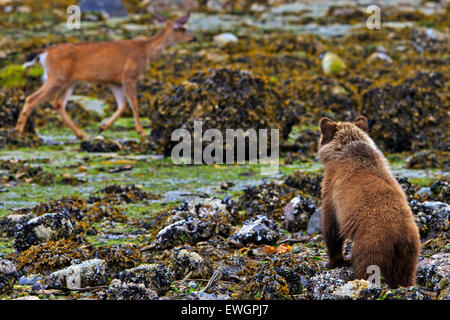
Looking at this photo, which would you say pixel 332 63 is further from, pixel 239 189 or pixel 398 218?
pixel 398 218

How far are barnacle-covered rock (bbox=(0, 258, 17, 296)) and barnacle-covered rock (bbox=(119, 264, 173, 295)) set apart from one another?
0.92m

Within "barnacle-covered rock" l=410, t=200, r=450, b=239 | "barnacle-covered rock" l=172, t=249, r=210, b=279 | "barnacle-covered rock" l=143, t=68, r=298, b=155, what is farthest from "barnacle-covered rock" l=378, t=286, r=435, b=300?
"barnacle-covered rock" l=143, t=68, r=298, b=155

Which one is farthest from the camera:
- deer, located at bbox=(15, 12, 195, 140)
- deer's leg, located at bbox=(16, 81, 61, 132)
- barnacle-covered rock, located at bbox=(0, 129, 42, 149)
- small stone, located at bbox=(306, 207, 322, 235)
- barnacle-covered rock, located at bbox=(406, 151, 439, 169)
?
deer, located at bbox=(15, 12, 195, 140)

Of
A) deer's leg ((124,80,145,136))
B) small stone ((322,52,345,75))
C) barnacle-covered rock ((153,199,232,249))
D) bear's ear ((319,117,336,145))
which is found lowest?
barnacle-covered rock ((153,199,232,249))

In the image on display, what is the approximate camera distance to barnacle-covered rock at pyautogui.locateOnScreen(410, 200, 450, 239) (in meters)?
6.44

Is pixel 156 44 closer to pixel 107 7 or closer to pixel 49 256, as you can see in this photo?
pixel 49 256

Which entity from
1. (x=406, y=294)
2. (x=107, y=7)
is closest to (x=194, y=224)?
(x=406, y=294)

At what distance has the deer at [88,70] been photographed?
46.7 feet

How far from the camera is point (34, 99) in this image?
14102mm

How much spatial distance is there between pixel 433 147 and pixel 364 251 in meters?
7.47

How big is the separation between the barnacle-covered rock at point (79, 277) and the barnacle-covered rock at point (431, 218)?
319 centimetres

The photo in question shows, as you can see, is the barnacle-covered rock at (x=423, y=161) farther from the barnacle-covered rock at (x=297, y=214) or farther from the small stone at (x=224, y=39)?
the small stone at (x=224, y=39)

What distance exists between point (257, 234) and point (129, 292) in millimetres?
1928

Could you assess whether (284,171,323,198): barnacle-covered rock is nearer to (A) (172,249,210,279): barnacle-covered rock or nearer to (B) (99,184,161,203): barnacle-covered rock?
(B) (99,184,161,203): barnacle-covered rock
